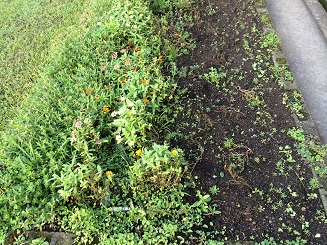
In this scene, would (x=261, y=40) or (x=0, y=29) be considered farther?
(x=0, y=29)

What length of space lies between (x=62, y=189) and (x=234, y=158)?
1.98 meters

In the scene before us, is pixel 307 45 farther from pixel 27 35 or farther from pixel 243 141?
pixel 27 35

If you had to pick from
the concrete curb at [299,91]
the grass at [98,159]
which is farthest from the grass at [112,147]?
the concrete curb at [299,91]

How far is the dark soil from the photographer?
123 inches

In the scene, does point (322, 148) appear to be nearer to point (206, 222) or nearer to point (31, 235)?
point (206, 222)

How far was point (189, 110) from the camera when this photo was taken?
4.11 m

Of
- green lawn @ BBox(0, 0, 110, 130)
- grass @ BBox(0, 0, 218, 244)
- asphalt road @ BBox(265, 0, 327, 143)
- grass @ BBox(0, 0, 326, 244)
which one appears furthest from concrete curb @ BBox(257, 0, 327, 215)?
green lawn @ BBox(0, 0, 110, 130)

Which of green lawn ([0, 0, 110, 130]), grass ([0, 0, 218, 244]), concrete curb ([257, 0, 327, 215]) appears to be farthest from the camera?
green lawn ([0, 0, 110, 130])

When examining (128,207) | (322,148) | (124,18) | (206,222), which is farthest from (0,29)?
(322,148)

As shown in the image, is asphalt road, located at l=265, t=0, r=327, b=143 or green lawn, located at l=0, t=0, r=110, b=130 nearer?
asphalt road, located at l=265, t=0, r=327, b=143

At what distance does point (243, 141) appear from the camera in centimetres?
380

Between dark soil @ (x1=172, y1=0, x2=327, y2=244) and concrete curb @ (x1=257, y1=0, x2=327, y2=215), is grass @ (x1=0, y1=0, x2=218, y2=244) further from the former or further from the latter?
concrete curb @ (x1=257, y1=0, x2=327, y2=215)

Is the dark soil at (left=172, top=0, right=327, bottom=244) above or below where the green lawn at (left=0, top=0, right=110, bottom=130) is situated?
below

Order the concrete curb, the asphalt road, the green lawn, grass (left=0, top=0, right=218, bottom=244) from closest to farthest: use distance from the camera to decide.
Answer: grass (left=0, top=0, right=218, bottom=244) < the concrete curb < the asphalt road < the green lawn
